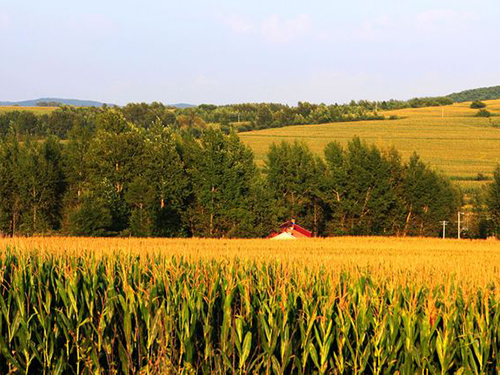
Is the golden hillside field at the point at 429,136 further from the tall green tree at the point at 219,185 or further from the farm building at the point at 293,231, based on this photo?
the tall green tree at the point at 219,185

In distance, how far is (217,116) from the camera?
170m

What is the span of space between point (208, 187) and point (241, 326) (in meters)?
58.8

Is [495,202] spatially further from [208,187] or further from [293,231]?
[208,187]

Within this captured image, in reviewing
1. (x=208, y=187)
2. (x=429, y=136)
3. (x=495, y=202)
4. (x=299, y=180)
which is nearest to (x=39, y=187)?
(x=208, y=187)

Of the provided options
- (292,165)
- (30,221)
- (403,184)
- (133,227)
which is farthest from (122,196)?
(403,184)

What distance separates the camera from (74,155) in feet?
238

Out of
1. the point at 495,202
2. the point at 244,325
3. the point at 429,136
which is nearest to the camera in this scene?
the point at 244,325

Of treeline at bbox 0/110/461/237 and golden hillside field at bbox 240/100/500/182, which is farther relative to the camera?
golden hillside field at bbox 240/100/500/182

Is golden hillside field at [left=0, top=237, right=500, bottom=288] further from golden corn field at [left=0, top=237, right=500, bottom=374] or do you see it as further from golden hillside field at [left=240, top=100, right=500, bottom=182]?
golden hillside field at [left=240, top=100, right=500, bottom=182]

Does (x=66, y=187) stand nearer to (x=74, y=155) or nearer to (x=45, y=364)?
(x=74, y=155)

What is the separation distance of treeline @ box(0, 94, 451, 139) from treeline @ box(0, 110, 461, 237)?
47145 millimetres

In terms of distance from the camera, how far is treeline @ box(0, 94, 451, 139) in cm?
12412

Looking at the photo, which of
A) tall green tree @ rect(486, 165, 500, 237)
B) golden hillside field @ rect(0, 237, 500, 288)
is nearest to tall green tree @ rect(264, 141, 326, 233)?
tall green tree @ rect(486, 165, 500, 237)

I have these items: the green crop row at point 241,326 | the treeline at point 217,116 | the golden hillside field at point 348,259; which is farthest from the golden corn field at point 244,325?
the treeline at point 217,116
